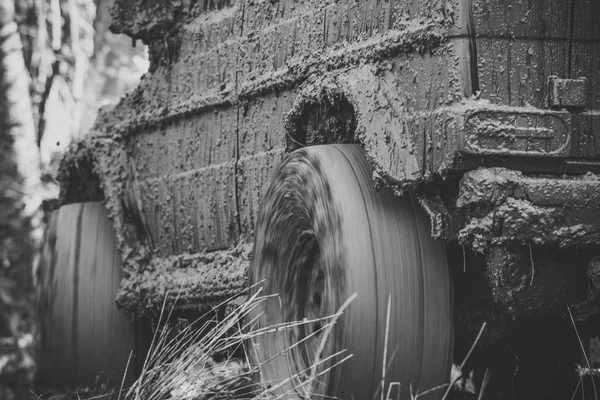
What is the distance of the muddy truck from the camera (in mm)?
3467

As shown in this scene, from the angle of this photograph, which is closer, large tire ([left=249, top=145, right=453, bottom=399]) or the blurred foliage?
large tire ([left=249, top=145, right=453, bottom=399])

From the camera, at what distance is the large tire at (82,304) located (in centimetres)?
614

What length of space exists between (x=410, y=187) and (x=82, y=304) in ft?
9.97

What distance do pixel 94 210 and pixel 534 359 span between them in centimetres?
298

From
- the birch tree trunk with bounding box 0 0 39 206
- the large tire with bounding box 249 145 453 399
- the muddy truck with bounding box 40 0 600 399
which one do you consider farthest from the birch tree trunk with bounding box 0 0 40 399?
the large tire with bounding box 249 145 453 399

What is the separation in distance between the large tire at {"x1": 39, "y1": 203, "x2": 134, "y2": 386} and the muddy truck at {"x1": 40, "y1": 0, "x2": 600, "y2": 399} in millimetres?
1090

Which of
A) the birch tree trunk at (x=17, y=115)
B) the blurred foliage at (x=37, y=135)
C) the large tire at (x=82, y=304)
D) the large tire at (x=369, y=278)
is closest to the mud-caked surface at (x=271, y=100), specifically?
the large tire at (x=369, y=278)

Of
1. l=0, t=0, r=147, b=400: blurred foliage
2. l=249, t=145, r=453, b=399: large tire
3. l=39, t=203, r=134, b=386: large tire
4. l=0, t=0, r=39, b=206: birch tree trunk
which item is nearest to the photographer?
l=249, t=145, r=453, b=399: large tire

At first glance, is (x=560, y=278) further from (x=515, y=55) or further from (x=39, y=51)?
(x=39, y=51)

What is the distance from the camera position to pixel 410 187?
3.68m

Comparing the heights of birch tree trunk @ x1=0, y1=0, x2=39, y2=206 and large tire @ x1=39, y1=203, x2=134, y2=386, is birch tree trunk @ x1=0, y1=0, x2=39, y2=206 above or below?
above

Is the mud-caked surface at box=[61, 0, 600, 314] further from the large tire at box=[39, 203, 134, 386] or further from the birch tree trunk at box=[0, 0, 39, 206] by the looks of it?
the birch tree trunk at box=[0, 0, 39, 206]

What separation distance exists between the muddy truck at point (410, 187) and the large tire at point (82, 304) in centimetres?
109

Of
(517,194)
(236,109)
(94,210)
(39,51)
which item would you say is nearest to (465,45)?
(517,194)
